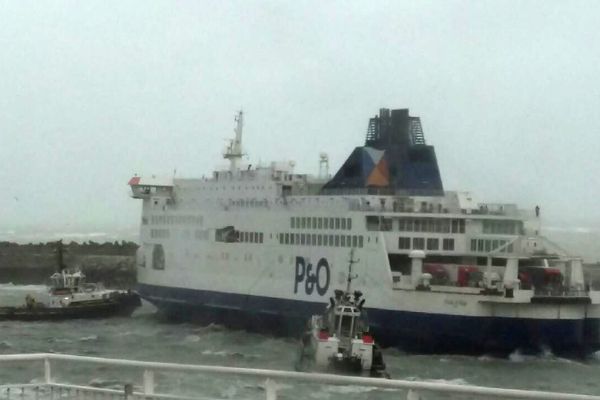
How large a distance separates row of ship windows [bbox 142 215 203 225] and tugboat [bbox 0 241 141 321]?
252cm

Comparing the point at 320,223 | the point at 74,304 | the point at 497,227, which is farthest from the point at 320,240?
the point at 74,304

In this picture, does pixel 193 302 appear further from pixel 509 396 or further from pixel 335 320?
pixel 509 396

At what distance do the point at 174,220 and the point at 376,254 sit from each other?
32.8ft

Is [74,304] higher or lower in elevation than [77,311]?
higher

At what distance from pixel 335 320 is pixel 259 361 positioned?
2.85 m

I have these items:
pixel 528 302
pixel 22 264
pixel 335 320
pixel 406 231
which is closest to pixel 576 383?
pixel 528 302

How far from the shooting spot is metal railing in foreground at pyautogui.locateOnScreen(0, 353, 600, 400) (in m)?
5.32

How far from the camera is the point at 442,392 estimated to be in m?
5.41

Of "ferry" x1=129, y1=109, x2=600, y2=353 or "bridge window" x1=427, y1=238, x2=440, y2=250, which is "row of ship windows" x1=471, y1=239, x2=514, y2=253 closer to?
"ferry" x1=129, y1=109, x2=600, y2=353

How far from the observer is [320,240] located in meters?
25.8

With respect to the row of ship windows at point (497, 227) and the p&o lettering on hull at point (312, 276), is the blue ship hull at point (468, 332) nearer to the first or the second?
A: the p&o lettering on hull at point (312, 276)

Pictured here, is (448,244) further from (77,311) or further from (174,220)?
(77,311)

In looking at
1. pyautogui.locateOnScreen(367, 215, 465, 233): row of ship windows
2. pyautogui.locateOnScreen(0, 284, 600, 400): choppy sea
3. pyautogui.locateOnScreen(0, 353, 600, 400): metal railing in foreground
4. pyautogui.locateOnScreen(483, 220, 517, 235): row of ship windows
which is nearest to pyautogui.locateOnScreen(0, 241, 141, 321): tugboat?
pyautogui.locateOnScreen(0, 284, 600, 400): choppy sea

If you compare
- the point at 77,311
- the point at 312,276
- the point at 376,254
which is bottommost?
the point at 77,311
